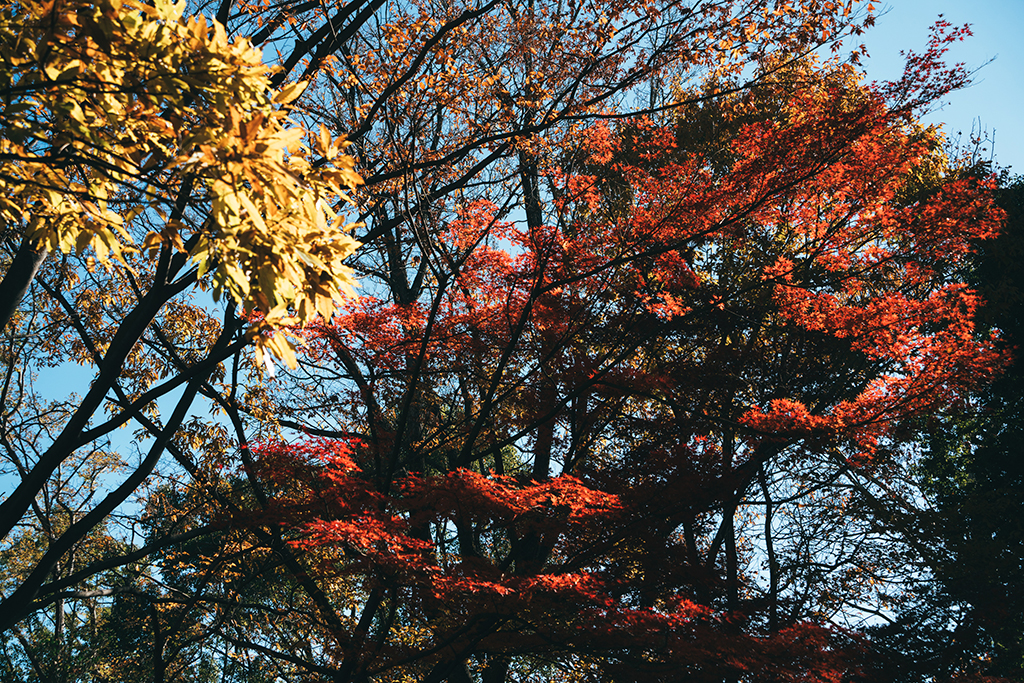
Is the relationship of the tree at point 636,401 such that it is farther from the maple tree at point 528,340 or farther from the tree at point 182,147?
the tree at point 182,147

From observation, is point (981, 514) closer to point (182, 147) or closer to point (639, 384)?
point (639, 384)

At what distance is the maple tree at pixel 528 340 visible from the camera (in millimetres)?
4664

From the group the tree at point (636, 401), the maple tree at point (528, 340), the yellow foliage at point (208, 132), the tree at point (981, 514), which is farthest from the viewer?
the tree at point (981, 514)

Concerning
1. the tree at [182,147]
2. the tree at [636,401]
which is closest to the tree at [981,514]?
the tree at [636,401]

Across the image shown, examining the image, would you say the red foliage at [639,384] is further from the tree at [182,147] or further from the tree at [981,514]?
the tree at [182,147]

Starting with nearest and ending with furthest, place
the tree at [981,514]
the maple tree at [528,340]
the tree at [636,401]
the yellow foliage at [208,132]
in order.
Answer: the yellow foliage at [208,132]
the maple tree at [528,340]
the tree at [636,401]
the tree at [981,514]

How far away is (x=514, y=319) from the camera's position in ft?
25.2

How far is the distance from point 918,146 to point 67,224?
10.6 meters

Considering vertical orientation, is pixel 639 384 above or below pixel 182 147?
above

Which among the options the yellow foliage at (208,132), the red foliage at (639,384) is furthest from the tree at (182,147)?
the red foliage at (639,384)

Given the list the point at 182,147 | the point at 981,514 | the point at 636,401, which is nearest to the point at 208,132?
the point at 182,147

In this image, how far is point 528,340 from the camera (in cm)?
822

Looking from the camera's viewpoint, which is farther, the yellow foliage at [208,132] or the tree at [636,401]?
the tree at [636,401]

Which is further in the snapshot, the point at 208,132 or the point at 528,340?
the point at 528,340
